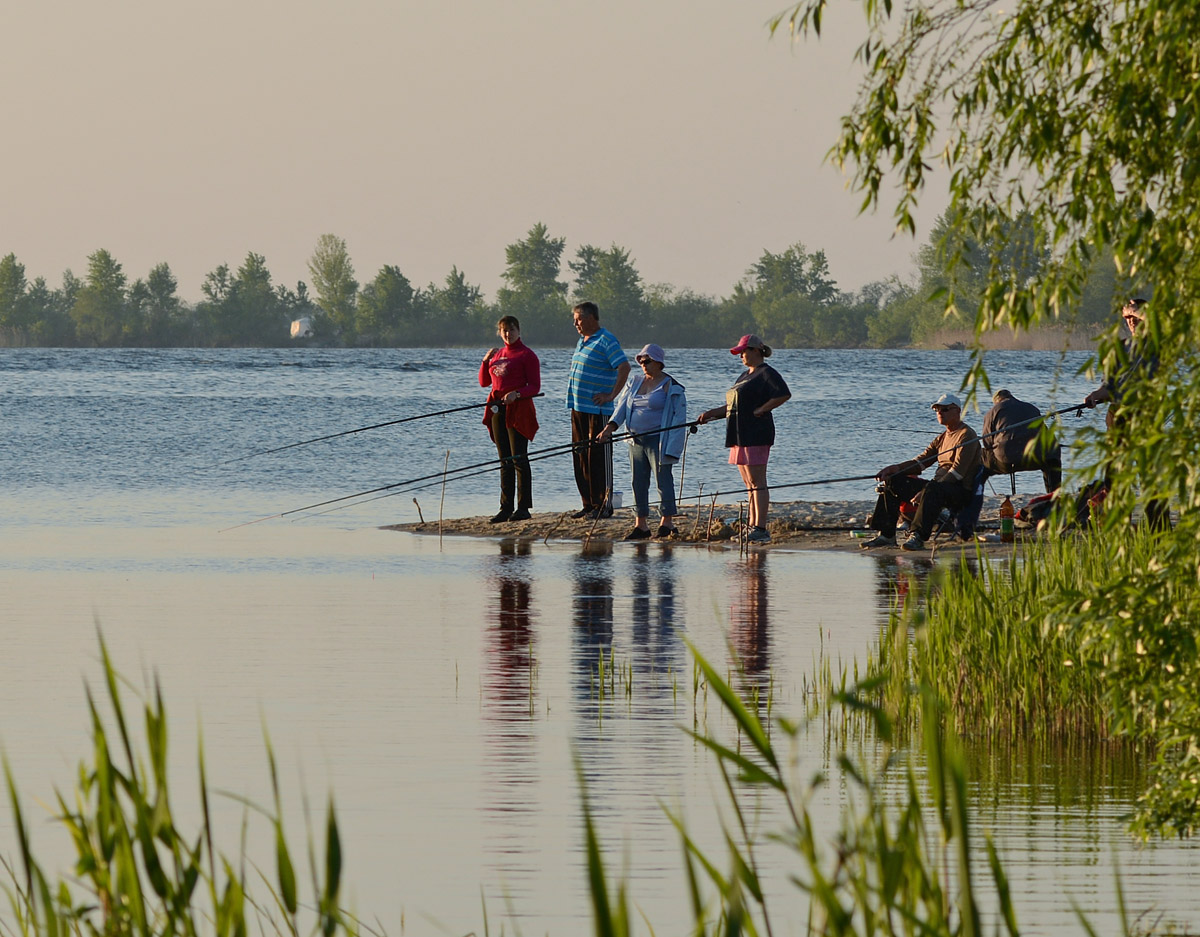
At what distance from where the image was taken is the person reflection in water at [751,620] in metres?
9.18

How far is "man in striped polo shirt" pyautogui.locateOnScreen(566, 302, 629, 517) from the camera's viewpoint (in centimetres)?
1597

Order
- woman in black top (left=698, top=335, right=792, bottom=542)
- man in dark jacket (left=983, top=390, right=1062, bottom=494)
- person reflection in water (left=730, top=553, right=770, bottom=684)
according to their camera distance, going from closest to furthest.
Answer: person reflection in water (left=730, top=553, right=770, bottom=684) → man in dark jacket (left=983, top=390, right=1062, bottom=494) → woman in black top (left=698, top=335, right=792, bottom=542)

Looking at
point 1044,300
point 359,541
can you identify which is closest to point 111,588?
point 359,541

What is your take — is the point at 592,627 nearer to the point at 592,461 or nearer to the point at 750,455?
the point at 750,455

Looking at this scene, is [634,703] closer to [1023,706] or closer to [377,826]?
[1023,706]

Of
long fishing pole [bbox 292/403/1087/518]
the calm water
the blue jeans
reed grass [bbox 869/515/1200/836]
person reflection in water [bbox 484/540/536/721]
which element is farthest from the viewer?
the blue jeans

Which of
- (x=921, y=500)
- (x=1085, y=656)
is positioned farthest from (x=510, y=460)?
(x=1085, y=656)

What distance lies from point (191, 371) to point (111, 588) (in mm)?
60989

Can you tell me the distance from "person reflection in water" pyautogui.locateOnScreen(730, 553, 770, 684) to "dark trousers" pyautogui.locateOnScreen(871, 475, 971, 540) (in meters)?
1.15

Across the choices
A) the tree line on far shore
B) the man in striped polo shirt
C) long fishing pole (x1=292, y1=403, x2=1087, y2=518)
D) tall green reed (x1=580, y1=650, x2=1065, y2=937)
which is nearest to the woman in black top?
long fishing pole (x1=292, y1=403, x2=1087, y2=518)

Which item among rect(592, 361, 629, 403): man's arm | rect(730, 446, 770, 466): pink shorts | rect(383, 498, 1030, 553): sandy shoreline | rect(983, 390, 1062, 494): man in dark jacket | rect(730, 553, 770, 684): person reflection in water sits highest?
rect(592, 361, 629, 403): man's arm

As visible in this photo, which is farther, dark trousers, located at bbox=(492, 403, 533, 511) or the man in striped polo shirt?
dark trousers, located at bbox=(492, 403, 533, 511)

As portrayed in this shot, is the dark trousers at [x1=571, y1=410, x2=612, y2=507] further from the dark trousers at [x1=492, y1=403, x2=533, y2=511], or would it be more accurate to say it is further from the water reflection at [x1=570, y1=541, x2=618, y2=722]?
the water reflection at [x1=570, y1=541, x2=618, y2=722]

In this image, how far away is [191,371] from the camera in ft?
237
